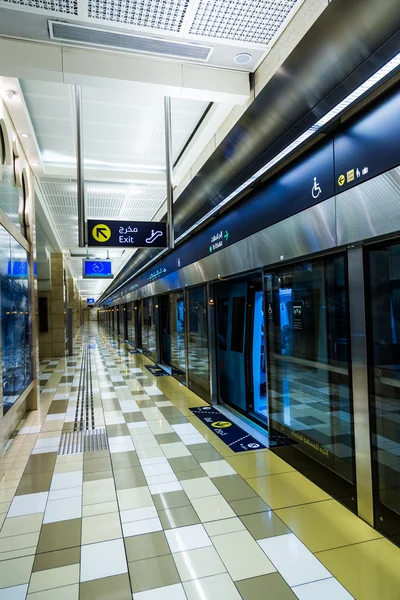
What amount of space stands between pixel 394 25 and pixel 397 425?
2181 millimetres

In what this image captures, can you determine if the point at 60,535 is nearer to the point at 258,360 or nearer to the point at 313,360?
the point at 313,360

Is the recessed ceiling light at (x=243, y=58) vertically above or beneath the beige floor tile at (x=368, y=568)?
above

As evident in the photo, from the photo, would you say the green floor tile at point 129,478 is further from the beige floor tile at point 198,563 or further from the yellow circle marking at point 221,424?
the yellow circle marking at point 221,424

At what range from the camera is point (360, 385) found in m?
2.56

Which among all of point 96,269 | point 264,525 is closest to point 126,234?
point 264,525

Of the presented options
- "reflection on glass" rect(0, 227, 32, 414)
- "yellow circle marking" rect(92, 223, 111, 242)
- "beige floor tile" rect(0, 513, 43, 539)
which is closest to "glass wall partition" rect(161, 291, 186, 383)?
"reflection on glass" rect(0, 227, 32, 414)

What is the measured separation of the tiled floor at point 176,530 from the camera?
6.57 ft

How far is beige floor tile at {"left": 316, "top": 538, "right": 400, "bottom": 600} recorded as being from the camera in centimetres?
192

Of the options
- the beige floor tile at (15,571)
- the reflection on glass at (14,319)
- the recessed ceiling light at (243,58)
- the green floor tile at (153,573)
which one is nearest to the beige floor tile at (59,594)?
the beige floor tile at (15,571)

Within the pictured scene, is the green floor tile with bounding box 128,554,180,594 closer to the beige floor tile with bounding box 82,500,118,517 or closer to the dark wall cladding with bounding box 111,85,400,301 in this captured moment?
the beige floor tile with bounding box 82,500,118,517

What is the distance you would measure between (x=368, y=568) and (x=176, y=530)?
1164 mm

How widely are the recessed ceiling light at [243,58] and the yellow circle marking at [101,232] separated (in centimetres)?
210

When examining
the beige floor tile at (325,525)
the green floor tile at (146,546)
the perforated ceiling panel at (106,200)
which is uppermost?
the perforated ceiling panel at (106,200)

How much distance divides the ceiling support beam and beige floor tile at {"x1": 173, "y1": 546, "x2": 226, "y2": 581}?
348cm
